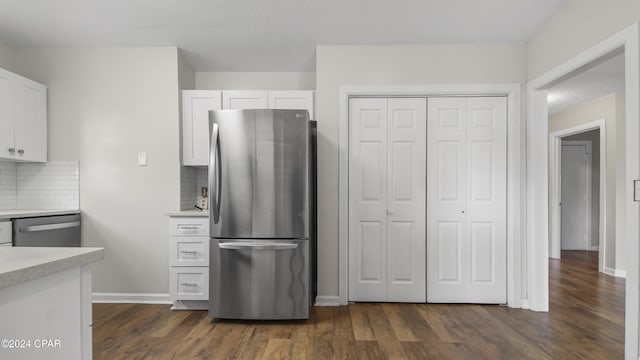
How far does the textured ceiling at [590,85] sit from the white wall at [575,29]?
81 cm

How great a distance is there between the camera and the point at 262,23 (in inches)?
114

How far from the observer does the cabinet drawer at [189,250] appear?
117 inches

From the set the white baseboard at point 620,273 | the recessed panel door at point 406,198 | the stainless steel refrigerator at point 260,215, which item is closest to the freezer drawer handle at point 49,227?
the stainless steel refrigerator at point 260,215

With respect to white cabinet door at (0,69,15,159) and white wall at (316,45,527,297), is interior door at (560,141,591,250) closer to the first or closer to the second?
white wall at (316,45,527,297)

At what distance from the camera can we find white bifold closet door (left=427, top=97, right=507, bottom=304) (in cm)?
318

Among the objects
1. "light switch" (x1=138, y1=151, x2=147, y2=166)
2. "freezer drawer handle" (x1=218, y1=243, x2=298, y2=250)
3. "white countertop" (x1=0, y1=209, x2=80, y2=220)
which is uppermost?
"light switch" (x1=138, y1=151, x2=147, y2=166)

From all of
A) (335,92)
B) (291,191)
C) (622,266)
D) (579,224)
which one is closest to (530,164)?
(335,92)

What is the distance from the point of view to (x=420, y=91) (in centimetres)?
317

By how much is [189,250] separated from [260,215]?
813 mm

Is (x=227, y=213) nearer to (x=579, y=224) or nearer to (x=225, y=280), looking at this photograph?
(x=225, y=280)

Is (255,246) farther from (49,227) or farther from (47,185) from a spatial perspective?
(47,185)

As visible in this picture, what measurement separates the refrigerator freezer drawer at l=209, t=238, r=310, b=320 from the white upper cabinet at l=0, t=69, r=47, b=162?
197 cm

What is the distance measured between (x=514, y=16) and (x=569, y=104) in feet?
10.2

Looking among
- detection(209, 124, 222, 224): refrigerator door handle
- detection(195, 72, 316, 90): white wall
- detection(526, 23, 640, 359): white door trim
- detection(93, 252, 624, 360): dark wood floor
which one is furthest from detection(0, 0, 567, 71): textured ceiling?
detection(93, 252, 624, 360): dark wood floor
